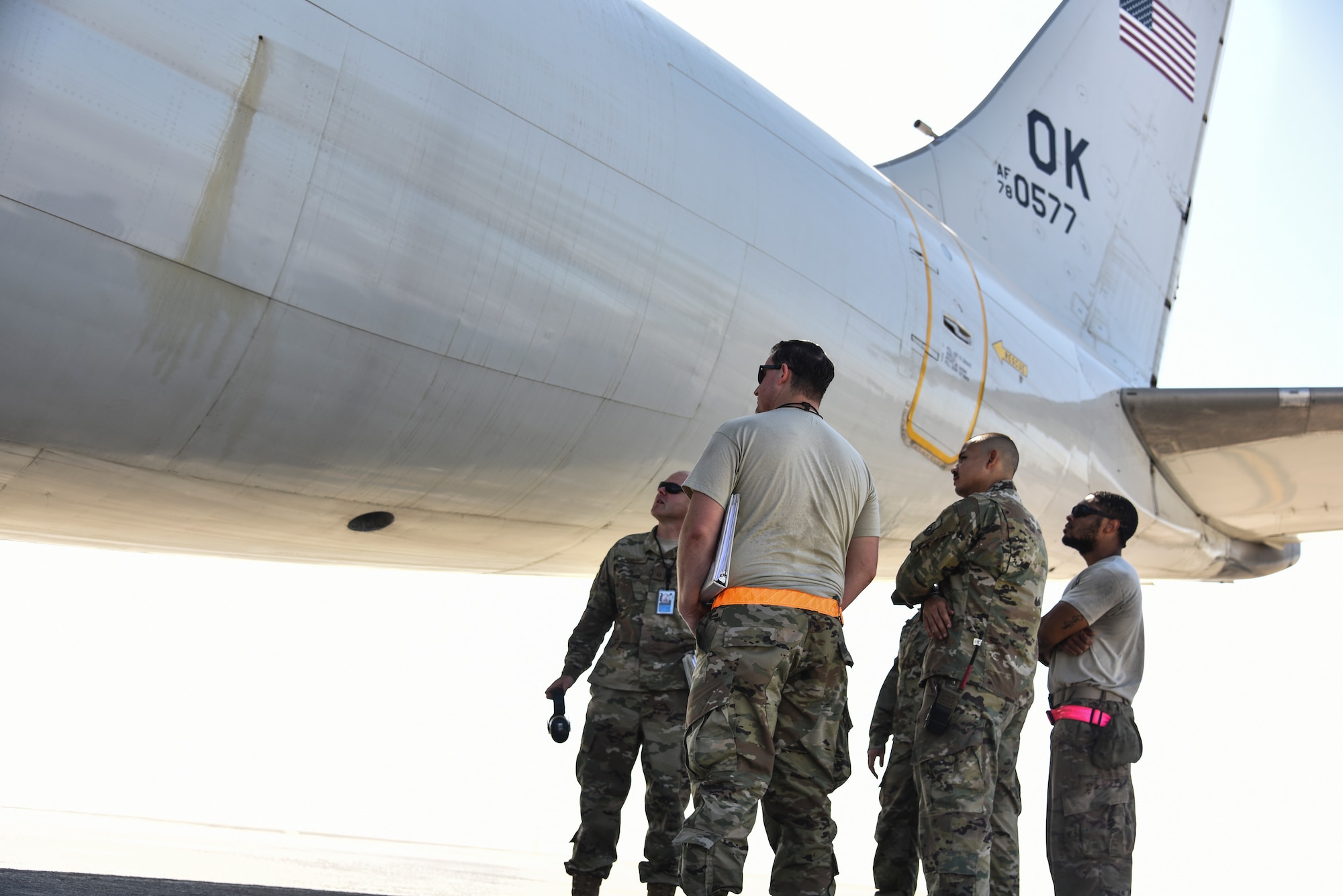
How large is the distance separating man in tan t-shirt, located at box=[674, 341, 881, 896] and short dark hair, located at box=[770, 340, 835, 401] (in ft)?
0.07

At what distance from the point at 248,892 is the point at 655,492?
192 cm

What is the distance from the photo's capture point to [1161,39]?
29.4ft

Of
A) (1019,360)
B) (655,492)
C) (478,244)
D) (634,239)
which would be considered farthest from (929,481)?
(478,244)

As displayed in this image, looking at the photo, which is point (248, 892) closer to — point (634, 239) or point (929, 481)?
point (634, 239)

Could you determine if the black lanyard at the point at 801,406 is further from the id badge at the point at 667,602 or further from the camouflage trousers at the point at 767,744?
the id badge at the point at 667,602

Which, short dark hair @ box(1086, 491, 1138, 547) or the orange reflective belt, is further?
short dark hair @ box(1086, 491, 1138, 547)

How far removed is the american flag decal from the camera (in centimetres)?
873

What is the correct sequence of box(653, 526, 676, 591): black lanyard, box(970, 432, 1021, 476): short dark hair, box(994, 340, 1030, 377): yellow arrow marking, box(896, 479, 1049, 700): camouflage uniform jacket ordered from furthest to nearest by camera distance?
box(994, 340, 1030, 377): yellow arrow marking
box(653, 526, 676, 591): black lanyard
box(970, 432, 1021, 476): short dark hair
box(896, 479, 1049, 700): camouflage uniform jacket

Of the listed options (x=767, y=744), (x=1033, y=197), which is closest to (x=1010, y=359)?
(x=1033, y=197)

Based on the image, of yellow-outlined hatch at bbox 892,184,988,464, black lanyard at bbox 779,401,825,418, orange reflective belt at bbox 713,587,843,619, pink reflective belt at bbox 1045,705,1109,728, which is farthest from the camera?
yellow-outlined hatch at bbox 892,184,988,464

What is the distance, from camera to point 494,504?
3811mm

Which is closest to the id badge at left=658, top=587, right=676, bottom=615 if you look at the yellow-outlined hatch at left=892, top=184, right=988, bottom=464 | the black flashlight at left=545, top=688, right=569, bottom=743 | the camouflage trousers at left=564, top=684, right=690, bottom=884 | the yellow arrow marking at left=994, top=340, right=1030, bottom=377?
the camouflage trousers at left=564, top=684, right=690, bottom=884

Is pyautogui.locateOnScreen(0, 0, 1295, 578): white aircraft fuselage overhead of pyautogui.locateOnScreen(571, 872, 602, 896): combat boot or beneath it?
overhead

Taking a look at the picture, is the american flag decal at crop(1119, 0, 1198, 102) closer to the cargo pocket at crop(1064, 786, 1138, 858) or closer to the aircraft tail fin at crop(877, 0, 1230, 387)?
the aircraft tail fin at crop(877, 0, 1230, 387)
